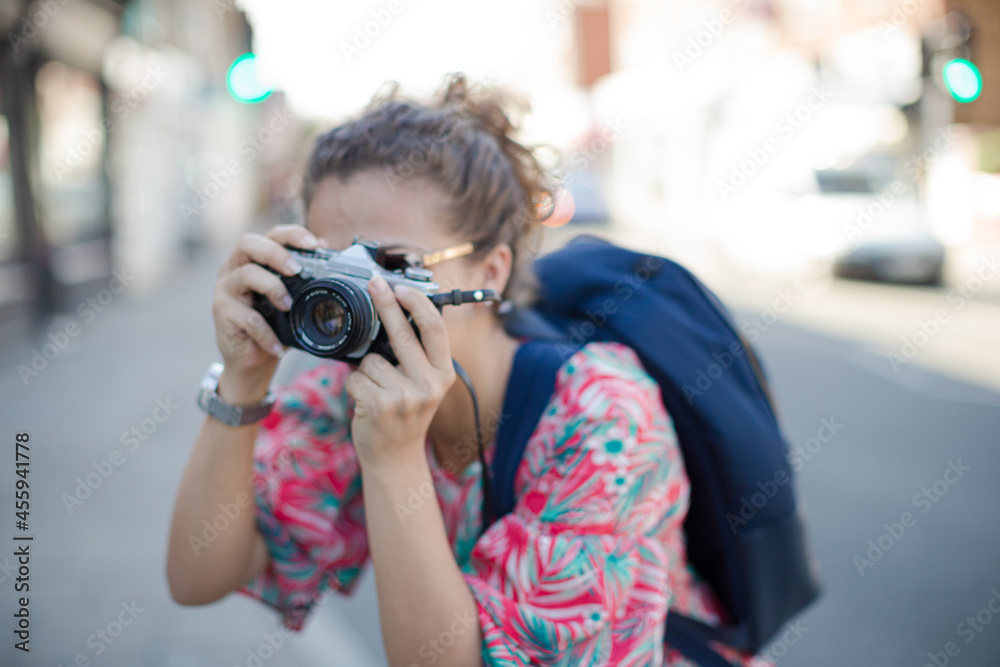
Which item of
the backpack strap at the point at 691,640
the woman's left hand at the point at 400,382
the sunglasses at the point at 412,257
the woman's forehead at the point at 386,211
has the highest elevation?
the woman's forehead at the point at 386,211

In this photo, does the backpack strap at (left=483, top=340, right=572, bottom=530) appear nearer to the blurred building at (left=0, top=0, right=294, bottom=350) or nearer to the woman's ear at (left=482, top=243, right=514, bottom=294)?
the woman's ear at (left=482, top=243, right=514, bottom=294)

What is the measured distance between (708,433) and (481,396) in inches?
17.8

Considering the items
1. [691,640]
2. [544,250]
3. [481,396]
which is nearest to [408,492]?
[481,396]

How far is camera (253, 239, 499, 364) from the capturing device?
4.04 feet

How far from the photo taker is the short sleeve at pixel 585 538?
3.65ft

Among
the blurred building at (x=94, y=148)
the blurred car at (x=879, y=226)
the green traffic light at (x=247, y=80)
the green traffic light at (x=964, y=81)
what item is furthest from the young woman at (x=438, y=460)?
the blurred car at (x=879, y=226)

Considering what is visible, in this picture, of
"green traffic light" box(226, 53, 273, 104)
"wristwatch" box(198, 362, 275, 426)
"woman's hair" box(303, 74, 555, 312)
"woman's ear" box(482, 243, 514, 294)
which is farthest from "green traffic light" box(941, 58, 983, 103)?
"wristwatch" box(198, 362, 275, 426)

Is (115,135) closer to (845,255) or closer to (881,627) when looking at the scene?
(845,255)

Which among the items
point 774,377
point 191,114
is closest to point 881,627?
point 774,377

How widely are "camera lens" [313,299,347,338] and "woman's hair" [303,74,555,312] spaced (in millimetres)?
274

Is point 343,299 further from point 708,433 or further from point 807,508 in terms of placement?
point 807,508

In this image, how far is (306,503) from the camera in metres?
1.50

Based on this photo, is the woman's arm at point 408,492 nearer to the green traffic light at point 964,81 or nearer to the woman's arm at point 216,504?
the woman's arm at point 216,504

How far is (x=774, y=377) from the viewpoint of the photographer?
6.54m
